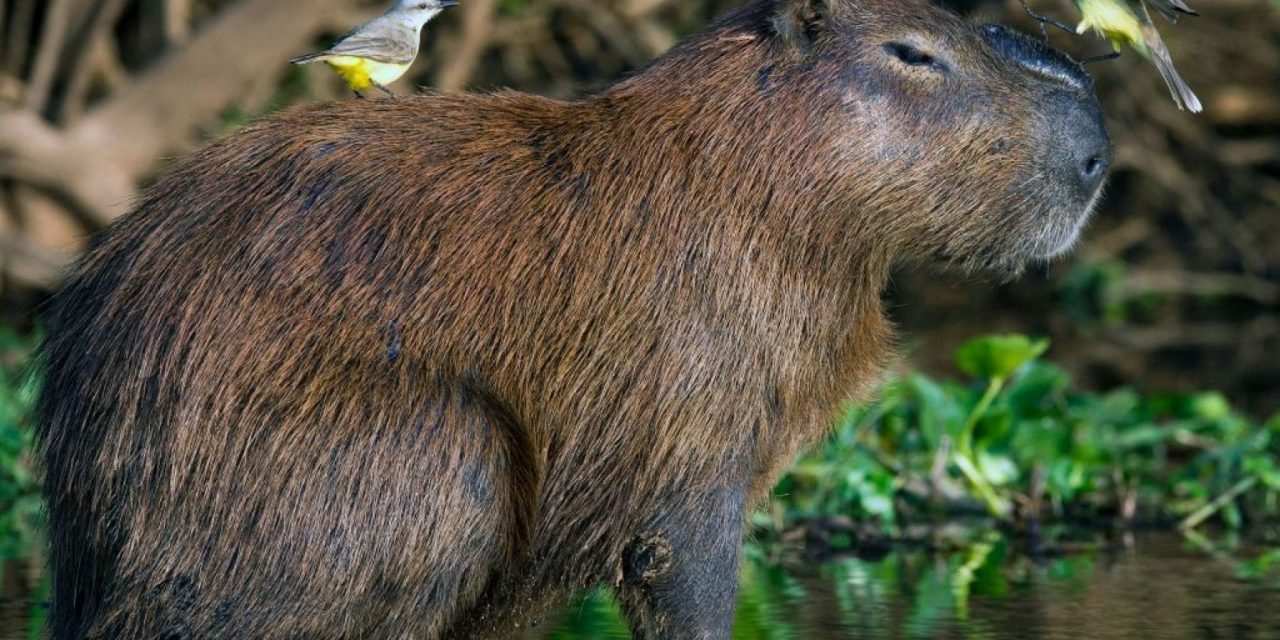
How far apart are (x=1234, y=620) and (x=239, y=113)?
638cm

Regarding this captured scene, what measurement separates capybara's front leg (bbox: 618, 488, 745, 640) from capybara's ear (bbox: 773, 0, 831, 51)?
0.90 metres

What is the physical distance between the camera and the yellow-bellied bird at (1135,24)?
405 cm

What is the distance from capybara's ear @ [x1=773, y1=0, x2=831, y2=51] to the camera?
382cm

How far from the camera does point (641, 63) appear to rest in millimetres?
7129

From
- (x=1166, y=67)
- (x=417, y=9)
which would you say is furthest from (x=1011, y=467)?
(x=417, y=9)

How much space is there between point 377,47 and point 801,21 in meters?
0.90

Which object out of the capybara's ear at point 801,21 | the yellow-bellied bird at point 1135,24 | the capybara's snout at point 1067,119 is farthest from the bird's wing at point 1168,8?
the capybara's ear at point 801,21

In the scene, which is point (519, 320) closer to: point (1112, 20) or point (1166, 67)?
point (1112, 20)

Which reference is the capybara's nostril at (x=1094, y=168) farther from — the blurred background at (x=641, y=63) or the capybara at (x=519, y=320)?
the blurred background at (x=641, y=63)

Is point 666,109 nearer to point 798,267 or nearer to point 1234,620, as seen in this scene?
point 798,267

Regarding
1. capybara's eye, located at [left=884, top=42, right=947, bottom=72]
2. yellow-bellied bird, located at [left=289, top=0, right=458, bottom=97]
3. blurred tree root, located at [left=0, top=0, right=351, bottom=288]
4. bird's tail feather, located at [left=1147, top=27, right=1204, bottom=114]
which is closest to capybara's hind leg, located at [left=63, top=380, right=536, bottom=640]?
yellow-bellied bird, located at [left=289, top=0, right=458, bottom=97]

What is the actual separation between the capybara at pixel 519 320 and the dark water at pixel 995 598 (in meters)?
0.57

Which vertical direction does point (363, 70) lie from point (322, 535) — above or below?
above

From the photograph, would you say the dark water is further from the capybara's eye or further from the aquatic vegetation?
the capybara's eye
